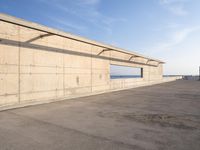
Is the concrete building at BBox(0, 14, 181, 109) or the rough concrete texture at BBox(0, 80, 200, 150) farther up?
the concrete building at BBox(0, 14, 181, 109)

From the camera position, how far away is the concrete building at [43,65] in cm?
777

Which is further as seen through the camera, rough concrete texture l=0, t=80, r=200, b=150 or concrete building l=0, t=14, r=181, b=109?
concrete building l=0, t=14, r=181, b=109

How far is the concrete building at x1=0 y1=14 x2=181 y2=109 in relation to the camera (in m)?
7.77

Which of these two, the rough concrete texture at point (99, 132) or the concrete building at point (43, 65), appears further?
the concrete building at point (43, 65)

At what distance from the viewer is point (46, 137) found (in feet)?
14.4

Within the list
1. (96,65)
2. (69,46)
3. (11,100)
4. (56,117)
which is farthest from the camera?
(96,65)

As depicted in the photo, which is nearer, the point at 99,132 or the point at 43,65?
the point at 99,132

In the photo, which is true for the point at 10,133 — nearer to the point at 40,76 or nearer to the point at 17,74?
the point at 17,74

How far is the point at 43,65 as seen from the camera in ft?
31.1

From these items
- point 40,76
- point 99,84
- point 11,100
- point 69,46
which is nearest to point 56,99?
point 40,76

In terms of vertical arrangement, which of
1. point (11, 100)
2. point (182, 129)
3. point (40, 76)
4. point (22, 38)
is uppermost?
point (22, 38)

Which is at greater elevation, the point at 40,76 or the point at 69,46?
the point at 69,46

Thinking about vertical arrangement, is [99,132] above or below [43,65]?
below

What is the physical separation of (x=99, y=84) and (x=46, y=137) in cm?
1013
